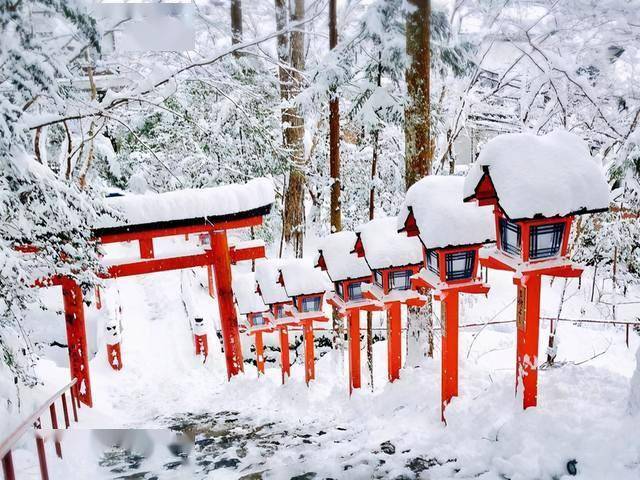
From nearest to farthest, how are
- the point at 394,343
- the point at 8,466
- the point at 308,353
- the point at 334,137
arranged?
the point at 8,466
the point at 394,343
the point at 308,353
the point at 334,137

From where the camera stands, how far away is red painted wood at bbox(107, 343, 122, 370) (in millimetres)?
12773

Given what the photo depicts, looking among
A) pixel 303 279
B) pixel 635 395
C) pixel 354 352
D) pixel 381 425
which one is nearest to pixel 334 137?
pixel 303 279

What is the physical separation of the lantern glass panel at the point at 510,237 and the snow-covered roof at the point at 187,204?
5.82 meters

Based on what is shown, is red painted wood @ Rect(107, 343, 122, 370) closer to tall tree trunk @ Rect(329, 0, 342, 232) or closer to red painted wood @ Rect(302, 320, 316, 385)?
red painted wood @ Rect(302, 320, 316, 385)

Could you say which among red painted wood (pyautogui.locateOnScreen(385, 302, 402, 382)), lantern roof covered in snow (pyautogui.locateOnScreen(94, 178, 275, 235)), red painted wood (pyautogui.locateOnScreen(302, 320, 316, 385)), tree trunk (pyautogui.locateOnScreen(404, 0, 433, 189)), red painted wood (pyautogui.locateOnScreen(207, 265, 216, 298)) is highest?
tree trunk (pyautogui.locateOnScreen(404, 0, 433, 189))

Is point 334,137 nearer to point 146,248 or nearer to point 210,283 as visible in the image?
point 146,248

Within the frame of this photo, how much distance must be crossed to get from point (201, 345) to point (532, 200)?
11559 millimetres

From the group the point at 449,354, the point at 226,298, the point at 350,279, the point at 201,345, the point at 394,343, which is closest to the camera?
the point at 449,354

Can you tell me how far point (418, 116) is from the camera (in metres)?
7.09

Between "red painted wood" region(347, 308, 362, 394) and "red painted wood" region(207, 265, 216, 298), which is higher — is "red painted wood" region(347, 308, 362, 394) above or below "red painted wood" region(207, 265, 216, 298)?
above

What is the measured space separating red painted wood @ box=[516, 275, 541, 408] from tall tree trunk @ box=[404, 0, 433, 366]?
3.04m

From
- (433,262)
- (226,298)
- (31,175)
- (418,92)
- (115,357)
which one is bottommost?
(115,357)

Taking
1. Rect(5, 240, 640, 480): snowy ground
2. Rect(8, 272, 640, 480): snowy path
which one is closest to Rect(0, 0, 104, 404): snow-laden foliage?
Rect(5, 240, 640, 480): snowy ground

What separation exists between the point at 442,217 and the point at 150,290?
54.3 feet
